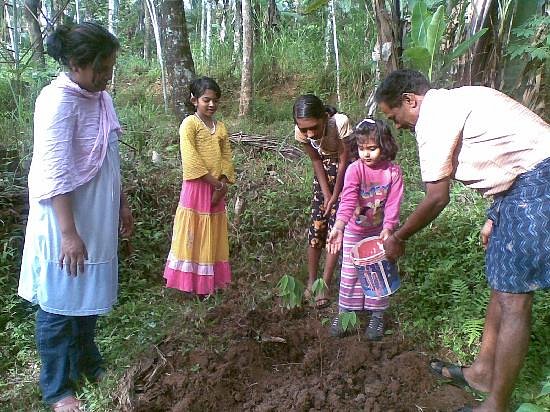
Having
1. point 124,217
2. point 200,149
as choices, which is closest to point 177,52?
point 200,149

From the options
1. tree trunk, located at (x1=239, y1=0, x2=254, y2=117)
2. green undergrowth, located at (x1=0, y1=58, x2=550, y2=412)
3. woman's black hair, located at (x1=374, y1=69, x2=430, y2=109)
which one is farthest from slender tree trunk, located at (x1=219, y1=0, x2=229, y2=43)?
woman's black hair, located at (x1=374, y1=69, x2=430, y2=109)

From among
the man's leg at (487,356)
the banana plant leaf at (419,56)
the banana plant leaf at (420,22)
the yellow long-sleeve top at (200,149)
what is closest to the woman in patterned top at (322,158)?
the yellow long-sleeve top at (200,149)

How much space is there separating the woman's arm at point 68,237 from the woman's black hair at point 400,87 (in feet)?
4.75

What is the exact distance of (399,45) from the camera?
5.11 meters

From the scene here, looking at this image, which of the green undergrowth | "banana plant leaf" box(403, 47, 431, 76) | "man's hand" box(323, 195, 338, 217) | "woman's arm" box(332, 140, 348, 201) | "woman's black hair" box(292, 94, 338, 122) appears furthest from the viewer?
"banana plant leaf" box(403, 47, 431, 76)

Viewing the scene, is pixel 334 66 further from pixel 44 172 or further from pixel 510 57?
pixel 44 172

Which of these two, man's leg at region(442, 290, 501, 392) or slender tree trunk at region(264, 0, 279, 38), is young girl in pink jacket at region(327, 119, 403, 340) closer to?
man's leg at region(442, 290, 501, 392)

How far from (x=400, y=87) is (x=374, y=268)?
1.02m

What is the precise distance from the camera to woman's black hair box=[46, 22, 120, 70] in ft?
7.38

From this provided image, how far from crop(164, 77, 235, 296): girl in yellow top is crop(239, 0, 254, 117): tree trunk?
3.32 metres

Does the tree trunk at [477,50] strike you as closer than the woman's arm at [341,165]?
No

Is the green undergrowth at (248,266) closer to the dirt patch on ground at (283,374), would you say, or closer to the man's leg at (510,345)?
the dirt patch on ground at (283,374)

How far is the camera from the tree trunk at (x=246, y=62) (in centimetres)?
662

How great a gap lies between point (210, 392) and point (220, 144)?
1667 millimetres
